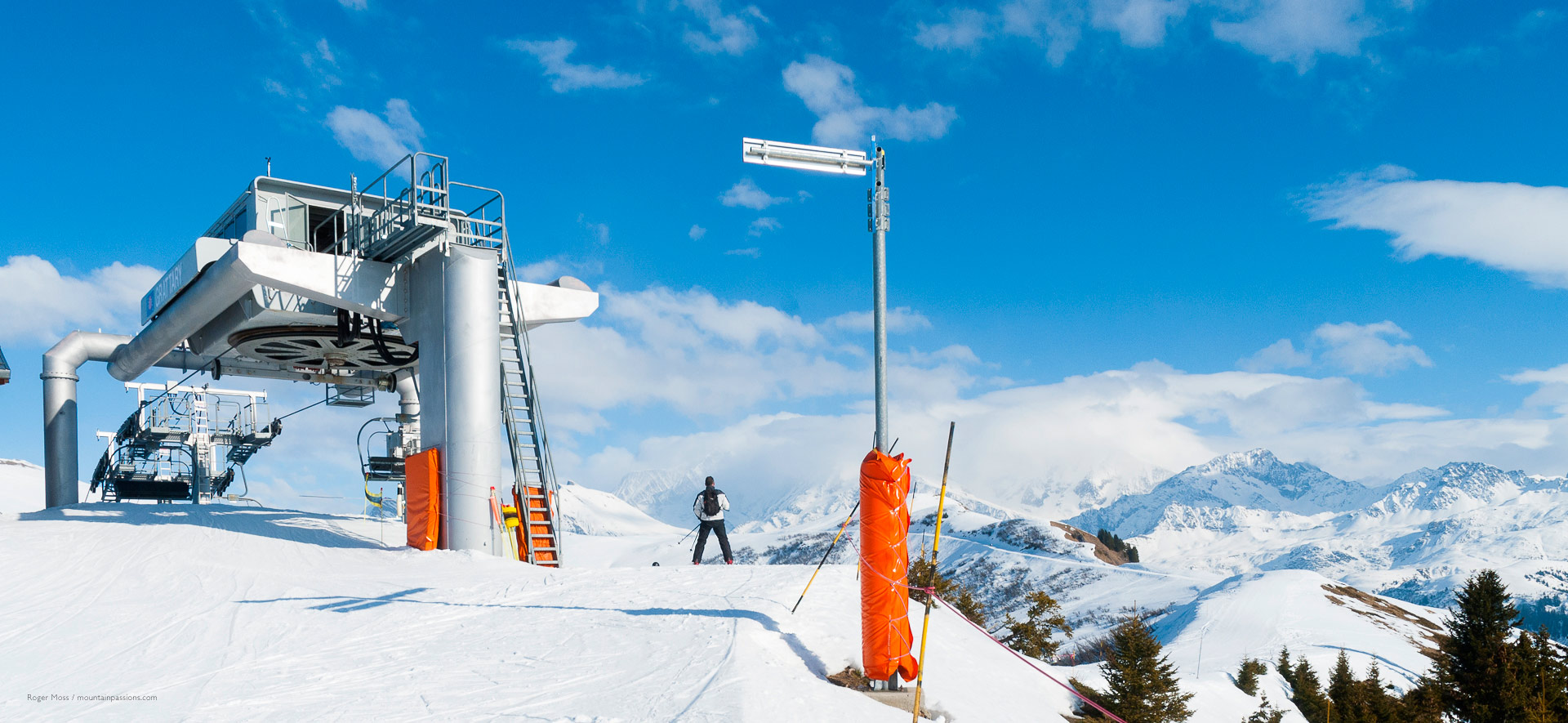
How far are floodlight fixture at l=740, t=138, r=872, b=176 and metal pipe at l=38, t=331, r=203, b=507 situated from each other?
86.9 ft

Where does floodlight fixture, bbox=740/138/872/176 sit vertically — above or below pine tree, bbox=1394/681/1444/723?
above

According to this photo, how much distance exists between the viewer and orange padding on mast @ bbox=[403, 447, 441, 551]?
66.2 ft

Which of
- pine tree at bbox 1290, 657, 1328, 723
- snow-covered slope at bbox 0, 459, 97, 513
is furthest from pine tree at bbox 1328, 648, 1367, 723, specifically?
snow-covered slope at bbox 0, 459, 97, 513

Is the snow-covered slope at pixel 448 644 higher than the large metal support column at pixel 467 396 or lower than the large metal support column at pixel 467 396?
lower

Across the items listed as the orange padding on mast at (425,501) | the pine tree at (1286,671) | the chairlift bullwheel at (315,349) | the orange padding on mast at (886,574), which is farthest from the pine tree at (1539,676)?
the pine tree at (1286,671)

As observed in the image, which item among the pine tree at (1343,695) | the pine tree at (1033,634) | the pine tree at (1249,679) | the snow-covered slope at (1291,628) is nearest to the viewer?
the pine tree at (1033,634)

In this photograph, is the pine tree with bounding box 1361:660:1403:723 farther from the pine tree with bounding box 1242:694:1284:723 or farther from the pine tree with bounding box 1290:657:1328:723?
the pine tree with bounding box 1290:657:1328:723

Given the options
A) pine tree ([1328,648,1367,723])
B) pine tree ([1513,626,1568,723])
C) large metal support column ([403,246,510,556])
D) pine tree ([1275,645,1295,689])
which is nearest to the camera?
large metal support column ([403,246,510,556])

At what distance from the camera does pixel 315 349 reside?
104ft

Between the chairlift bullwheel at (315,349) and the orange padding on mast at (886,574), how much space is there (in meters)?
17.8

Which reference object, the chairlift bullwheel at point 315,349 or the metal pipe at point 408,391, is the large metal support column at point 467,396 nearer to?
the chairlift bullwheel at point 315,349

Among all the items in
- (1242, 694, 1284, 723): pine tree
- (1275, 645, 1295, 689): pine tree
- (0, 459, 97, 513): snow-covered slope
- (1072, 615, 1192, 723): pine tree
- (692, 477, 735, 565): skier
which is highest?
(692, 477, 735, 565): skier

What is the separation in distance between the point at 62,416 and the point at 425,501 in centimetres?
1687

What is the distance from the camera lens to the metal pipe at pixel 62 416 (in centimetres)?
2992
